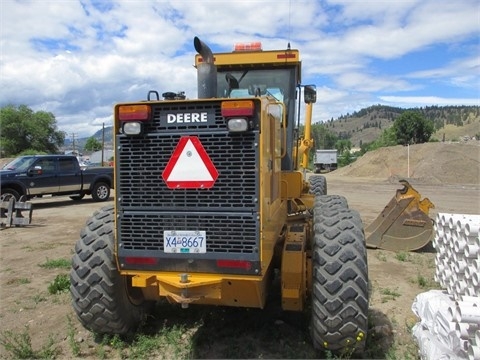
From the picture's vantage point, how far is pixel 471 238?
416cm

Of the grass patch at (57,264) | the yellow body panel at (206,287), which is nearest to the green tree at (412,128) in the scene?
the grass patch at (57,264)

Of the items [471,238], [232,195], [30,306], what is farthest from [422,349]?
[30,306]

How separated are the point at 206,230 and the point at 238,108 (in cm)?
94

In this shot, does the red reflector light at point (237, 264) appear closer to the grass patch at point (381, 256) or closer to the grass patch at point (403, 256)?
the grass patch at point (381, 256)

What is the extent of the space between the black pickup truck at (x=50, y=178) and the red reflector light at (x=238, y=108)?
1214cm

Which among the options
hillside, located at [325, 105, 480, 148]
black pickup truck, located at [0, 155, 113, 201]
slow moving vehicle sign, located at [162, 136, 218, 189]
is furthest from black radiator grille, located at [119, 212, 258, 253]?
hillside, located at [325, 105, 480, 148]

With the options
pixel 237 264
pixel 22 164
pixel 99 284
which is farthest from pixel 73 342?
pixel 22 164

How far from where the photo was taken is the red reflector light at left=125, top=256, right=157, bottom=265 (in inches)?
142

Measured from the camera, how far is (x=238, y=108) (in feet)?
11.0

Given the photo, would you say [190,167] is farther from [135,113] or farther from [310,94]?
[310,94]

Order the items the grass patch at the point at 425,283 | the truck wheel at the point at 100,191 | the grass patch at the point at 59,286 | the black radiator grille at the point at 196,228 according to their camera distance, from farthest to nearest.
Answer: the truck wheel at the point at 100,191 < the grass patch at the point at 425,283 < the grass patch at the point at 59,286 < the black radiator grille at the point at 196,228

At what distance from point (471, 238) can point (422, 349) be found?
109 centimetres

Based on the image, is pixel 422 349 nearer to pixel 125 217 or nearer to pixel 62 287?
pixel 125 217

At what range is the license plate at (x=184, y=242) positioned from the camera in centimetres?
351
